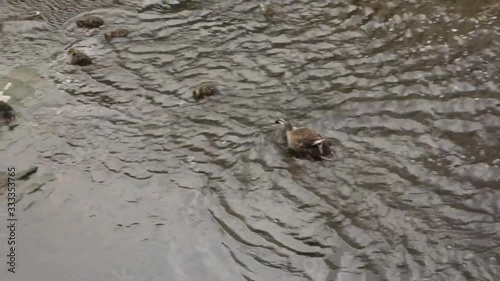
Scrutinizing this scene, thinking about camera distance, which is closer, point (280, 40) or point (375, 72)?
point (375, 72)

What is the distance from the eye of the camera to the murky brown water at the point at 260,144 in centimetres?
544

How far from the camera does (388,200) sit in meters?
5.86

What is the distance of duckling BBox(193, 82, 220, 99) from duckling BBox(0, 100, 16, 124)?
6.71 feet

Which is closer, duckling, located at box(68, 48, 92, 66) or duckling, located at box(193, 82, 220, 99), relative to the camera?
duckling, located at box(193, 82, 220, 99)

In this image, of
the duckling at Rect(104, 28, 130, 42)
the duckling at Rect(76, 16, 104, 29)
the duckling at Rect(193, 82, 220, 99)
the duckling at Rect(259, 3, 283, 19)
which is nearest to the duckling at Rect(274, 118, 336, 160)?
the duckling at Rect(193, 82, 220, 99)

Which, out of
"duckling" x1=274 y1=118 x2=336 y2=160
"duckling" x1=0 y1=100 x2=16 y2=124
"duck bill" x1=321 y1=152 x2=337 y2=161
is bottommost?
"duckling" x1=0 y1=100 x2=16 y2=124

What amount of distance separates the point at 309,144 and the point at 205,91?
1595 millimetres

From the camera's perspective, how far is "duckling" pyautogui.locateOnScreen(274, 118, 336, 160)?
6359 mm

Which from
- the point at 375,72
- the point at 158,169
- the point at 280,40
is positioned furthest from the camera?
the point at 280,40

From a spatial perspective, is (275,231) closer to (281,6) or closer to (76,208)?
(76,208)

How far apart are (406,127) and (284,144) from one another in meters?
1.27

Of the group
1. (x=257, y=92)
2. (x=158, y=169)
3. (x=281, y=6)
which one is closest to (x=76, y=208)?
(x=158, y=169)

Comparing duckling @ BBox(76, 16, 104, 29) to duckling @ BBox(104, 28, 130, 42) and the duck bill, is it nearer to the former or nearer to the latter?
duckling @ BBox(104, 28, 130, 42)

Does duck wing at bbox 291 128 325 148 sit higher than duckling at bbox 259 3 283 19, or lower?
lower
